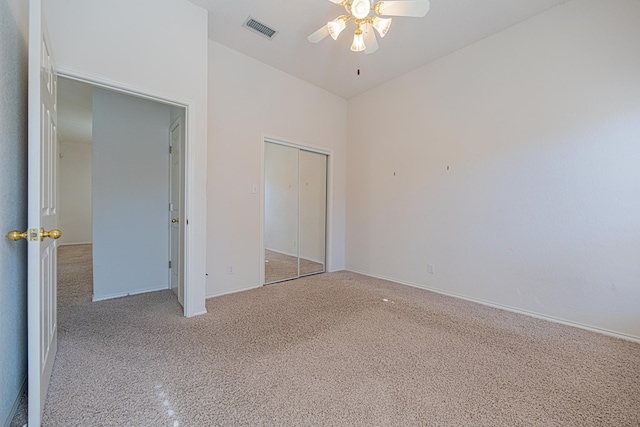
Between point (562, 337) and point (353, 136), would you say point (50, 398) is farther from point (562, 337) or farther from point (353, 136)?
point (353, 136)

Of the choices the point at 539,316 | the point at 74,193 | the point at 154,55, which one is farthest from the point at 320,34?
the point at 74,193

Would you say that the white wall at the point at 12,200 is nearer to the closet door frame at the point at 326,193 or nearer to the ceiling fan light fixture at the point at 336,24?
the ceiling fan light fixture at the point at 336,24

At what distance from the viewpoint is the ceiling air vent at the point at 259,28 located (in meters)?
2.72

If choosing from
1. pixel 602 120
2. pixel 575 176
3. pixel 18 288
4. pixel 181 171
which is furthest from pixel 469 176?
pixel 18 288

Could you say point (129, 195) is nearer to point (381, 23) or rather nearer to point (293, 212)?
point (293, 212)

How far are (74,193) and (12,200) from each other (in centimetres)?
747

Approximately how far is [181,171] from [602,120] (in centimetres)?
392

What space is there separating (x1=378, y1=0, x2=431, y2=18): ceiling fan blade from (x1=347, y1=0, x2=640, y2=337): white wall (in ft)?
5.17

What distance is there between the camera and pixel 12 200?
1297 mm

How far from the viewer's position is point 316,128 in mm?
4156

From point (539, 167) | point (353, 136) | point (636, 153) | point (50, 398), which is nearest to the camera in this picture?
point (50, 398)

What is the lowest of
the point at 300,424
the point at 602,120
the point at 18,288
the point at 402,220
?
the point at 300,424

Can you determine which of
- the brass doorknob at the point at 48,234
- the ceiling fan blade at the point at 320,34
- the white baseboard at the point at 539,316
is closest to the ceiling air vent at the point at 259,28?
the ceiling fan blade at the point at 320,34

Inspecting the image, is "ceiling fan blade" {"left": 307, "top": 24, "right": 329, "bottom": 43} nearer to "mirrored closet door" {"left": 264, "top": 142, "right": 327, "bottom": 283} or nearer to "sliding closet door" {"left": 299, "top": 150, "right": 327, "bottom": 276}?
"mirrored closet door" {"left": 264, "top": 142, "right": 327, "bottom": 283}
